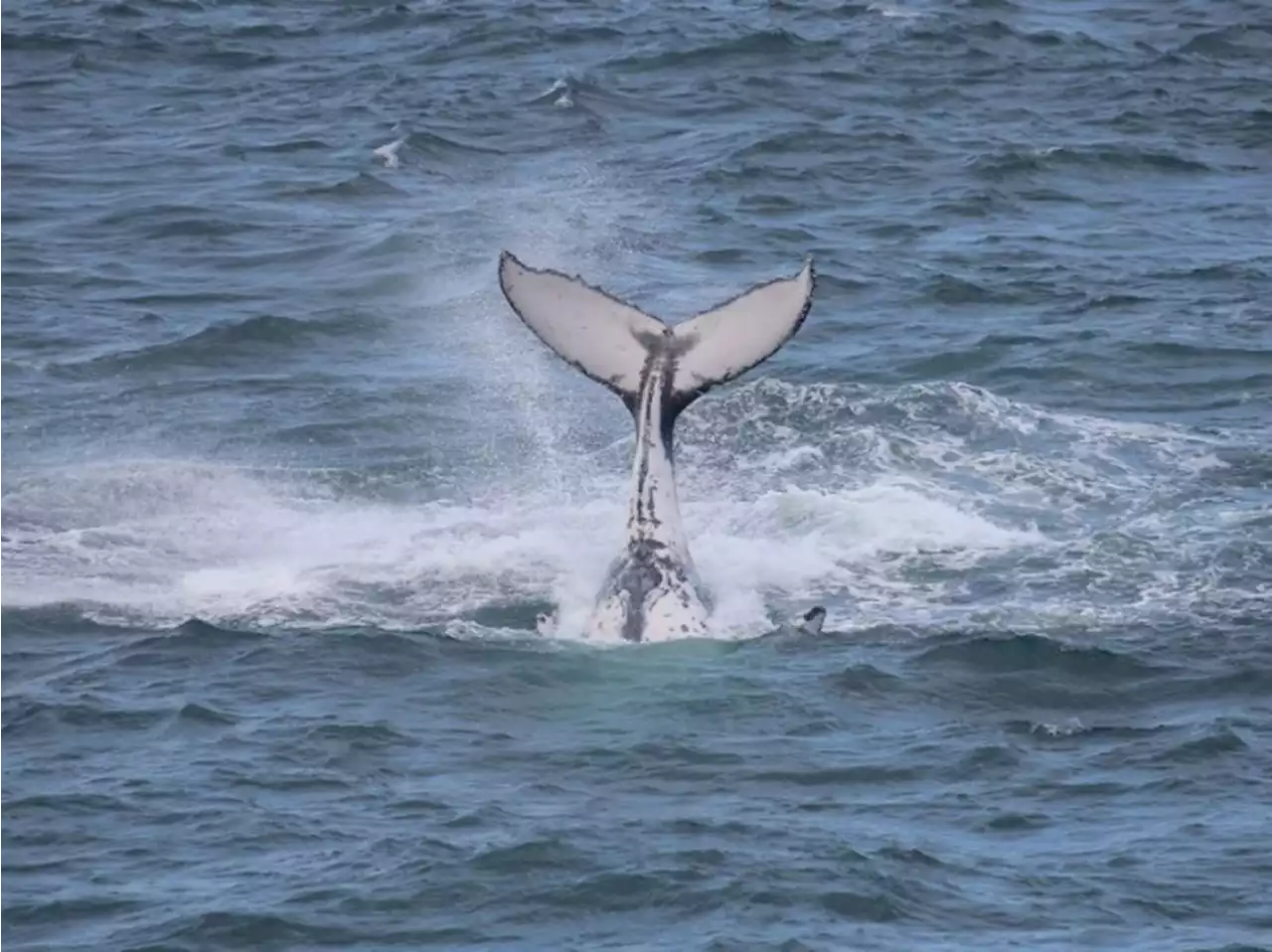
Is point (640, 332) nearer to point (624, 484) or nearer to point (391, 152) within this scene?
point (624, 484)

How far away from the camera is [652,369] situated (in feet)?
67.7

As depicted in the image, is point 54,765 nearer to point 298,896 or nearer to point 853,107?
point 298,896

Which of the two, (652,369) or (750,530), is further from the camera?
(750,530)

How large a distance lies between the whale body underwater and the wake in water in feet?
1.30

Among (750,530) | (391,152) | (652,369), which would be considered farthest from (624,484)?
(391,152)

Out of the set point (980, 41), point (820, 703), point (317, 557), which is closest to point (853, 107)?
point (980, 41)

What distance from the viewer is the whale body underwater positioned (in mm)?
20094

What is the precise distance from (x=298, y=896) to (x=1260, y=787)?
5444mm

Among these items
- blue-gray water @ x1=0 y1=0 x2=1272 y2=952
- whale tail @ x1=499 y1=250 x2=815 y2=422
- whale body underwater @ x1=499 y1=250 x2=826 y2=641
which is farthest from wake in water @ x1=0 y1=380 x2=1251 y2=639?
whale tail @ x1=499 y1=250 x2=815 y2=422

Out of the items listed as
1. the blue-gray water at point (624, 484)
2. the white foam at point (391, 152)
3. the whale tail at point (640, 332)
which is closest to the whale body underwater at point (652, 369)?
the whale tail at point (640, 332)

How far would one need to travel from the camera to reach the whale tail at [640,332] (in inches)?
794

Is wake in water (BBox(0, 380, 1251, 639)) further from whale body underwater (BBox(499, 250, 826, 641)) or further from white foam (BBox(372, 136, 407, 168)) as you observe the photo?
white foam (BBox(372, 136, 407, 168))

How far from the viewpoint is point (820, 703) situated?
62.4 ft

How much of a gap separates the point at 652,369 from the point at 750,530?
2572 millimetres
